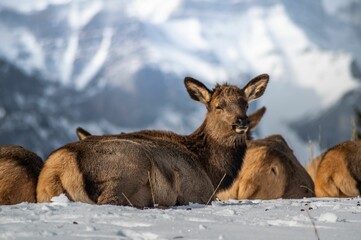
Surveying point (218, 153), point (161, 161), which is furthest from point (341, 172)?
point (161, 161)

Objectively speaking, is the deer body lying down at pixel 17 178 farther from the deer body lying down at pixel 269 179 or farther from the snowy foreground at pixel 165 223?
the deer body lying down at pixel 269 179

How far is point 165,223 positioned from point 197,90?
5.32m

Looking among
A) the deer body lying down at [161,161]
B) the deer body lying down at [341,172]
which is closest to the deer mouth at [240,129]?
the deer body lying down at [161,161]

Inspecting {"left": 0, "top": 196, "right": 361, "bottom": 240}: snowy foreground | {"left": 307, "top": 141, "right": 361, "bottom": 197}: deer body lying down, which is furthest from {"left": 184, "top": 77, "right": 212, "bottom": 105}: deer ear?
{"left": 0, "top": 196, "right": 361, "bottom": 240}: snowy foreground

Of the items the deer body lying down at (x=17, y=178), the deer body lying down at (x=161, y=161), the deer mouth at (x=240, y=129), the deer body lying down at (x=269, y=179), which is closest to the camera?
the deer body lying down at (x=161, y=161)

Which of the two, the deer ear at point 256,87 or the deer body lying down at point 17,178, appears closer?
the deer body lying down at point 17,178

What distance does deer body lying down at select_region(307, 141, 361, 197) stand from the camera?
41.3ft

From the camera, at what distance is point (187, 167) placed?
8523mm

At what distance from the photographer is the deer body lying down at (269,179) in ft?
A: 39.1

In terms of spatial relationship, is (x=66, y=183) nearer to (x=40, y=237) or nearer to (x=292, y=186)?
(x=40, y=237)

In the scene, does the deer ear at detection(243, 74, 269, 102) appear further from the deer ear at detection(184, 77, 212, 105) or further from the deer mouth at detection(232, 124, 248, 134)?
the deer mouth at detection(232, 124, 248, 134)

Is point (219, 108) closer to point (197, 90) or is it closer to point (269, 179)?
point (197, 90)

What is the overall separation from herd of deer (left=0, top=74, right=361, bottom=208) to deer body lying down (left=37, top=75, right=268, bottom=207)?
0.01 meters

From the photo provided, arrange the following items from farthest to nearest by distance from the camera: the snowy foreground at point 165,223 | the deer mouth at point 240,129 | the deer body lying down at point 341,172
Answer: the deer body lying down at point 341,172 < the deer mouth at point 240,129 < the snowy foreground at point 165,223
